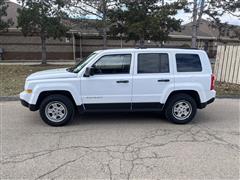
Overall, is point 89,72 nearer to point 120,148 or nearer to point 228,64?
point 120,148

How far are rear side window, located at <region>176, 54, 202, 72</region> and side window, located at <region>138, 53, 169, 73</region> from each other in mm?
321

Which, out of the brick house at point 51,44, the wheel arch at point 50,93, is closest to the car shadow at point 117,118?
the wheel arch at point 50,93

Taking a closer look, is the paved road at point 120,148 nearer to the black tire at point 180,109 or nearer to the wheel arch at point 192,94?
the black tire at point 180,109

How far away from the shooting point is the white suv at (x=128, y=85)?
6012mm

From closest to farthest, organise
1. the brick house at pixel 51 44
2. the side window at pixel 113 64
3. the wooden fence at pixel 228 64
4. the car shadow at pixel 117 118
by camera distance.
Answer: the side window at pixel 113 64
the car shadow at pixel 117 118
the wooden fence at pixel 228 64
the brick house at pixel 51 44

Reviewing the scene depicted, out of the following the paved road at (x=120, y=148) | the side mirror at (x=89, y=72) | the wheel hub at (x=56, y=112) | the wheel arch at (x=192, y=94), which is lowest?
the paved road at (x=120, y=148)

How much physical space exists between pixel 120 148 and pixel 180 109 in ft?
7.24

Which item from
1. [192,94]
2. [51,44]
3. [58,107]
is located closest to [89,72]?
[58,107]

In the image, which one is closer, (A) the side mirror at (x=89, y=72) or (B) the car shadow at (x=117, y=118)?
(A) the side mirror at (x=89, y=72)

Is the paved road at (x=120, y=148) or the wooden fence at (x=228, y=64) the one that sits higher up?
the wooden fence at (x=228, y=64)

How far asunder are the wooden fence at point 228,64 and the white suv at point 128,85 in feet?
20.5

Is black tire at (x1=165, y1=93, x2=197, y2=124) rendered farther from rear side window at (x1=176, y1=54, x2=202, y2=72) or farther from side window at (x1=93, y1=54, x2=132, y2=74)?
side window at (x1=93, y1=54, x2=132, y2=74)

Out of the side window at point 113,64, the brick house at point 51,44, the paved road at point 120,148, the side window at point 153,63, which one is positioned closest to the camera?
the paved road at point 120,148

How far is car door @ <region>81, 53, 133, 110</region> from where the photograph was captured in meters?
6.04
